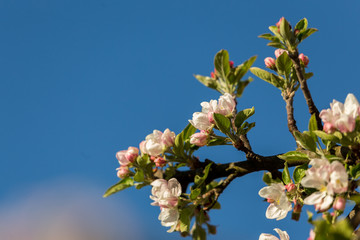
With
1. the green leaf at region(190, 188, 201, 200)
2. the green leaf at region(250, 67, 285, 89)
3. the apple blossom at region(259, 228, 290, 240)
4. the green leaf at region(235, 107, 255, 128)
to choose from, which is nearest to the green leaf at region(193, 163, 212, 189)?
the green leaf at region(190, 188, 201, 200)

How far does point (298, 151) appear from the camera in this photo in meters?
1.25

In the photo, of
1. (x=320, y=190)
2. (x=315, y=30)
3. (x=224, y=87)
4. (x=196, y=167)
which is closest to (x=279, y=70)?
(x=315, y=30)

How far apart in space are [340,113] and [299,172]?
0.25 m

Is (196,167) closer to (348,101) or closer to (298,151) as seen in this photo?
Result: (298,151)

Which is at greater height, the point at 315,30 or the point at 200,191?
the point at 315,30

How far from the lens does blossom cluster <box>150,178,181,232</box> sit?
1.43m

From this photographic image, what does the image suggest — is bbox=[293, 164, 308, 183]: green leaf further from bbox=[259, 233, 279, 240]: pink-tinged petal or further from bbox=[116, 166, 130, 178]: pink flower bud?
bbox=[116, 166, 130, 178]: pink flower bud

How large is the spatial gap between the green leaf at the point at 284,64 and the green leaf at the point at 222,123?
302 millimetres

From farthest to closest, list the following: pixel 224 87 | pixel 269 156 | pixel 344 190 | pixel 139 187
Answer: pixel 224 87
pixel 139 187
pixel 269 156
pixel 344 190

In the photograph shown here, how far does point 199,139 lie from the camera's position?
56.7 inches

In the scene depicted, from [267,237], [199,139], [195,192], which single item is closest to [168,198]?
[195,192]

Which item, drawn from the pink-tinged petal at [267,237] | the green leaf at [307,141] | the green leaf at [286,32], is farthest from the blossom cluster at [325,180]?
the green leaf at [286,32]

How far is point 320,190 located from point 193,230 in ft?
1.86

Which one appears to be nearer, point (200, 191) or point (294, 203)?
point (294, 203)
